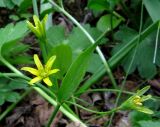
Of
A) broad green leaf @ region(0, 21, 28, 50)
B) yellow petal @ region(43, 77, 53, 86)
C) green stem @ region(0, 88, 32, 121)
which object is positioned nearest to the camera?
yellow petal @ region(43, 77, 53, 86)

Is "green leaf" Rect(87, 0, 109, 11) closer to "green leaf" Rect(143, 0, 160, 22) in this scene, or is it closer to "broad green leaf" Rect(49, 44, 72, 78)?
"green leaf" Rect(143, 0, 160, 22)

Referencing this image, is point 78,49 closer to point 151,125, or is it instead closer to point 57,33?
point 57,33

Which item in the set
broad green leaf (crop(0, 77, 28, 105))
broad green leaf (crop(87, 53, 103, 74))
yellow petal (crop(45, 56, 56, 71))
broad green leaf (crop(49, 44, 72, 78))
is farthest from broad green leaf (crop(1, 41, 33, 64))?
yellow petal (crop(45, 56, 56, 71))

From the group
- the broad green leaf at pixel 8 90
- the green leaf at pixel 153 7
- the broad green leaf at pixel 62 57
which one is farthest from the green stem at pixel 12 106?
the green leaf at pixel 153 7

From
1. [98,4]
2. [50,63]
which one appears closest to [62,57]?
[50,63]

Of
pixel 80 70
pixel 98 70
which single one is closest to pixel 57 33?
pixel 98 70

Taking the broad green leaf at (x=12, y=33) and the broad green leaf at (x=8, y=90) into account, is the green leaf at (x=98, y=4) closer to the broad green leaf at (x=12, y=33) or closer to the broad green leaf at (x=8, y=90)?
the broad green leaf at (x=12, y=33)
